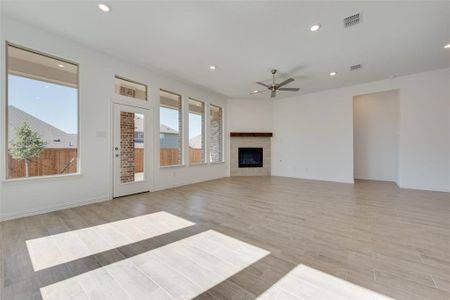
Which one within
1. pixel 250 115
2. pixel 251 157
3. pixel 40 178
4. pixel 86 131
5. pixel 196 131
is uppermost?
pixel 250 115

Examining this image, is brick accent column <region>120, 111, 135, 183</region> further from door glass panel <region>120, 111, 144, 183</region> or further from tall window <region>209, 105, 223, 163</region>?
tall window <region>209, 105, 223, 163</region>

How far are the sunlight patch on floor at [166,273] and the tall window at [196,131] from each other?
443cm

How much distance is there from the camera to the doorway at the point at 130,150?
4.54 metres

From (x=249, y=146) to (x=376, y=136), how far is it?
4.56 metres

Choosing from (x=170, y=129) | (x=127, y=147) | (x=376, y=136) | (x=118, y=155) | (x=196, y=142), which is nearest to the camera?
(x=118, y=155)

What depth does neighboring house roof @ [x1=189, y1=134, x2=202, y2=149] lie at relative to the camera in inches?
260

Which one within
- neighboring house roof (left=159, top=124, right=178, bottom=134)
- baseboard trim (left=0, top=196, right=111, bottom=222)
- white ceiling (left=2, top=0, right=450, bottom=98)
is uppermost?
white ceiling (left=2, top=0, right=450, bottom=98)

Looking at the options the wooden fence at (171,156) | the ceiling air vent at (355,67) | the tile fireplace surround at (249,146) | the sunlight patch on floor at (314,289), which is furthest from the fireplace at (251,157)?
the sunlight patch on floor at (314,289)

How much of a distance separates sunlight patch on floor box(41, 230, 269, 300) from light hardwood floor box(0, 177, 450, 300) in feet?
0.34

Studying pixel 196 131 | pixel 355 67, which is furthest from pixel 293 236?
pixel 196 131

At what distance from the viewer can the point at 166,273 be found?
5.98 ft

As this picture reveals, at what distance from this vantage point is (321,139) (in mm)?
7195

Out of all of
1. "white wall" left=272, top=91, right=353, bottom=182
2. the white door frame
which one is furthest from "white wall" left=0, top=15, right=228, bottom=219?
"white wall" left=272, top=91, right=353, bottom=182

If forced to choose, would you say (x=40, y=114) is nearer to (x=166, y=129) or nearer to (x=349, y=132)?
(x=166, y=129)
